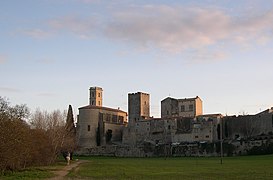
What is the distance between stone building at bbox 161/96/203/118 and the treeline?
158 ft

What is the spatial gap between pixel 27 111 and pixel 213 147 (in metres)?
54.1

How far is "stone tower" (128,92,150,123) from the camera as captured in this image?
119m

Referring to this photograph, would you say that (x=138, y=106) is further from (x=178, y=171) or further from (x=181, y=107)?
(x=178, y=171)

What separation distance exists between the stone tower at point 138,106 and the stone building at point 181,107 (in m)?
5.40

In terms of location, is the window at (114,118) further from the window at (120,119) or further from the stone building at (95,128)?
the stone building at (95,128)

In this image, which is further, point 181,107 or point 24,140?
point 181,107

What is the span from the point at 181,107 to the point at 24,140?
273ft

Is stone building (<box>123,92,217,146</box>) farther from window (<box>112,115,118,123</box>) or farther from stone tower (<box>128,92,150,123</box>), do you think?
window (<box>112,115,118,123</box>)

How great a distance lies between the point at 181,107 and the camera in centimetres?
11506

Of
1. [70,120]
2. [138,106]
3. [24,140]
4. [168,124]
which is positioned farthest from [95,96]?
[24,140]

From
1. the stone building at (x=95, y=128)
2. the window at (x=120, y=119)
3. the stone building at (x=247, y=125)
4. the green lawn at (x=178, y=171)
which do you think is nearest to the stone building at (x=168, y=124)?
the stone building at (x=247, y=125)

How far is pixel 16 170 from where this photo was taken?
37375 mm

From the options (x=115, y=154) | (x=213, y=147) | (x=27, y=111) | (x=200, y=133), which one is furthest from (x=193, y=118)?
(x=27, y=111)

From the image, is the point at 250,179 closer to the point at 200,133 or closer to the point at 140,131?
the point at 200,133
